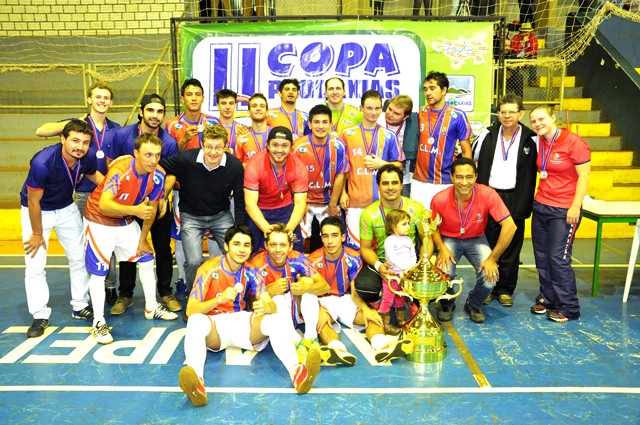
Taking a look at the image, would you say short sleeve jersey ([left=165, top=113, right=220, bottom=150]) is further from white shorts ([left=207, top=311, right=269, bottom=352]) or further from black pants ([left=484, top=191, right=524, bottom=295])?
black pants ([left=484, top=191, right=524, bottom=295])

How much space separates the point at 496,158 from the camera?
6.57m

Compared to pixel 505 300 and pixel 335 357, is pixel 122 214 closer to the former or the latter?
pixel 335 357

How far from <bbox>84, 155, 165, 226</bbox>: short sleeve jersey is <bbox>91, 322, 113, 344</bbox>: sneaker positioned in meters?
0.97

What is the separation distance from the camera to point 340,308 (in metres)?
5.89

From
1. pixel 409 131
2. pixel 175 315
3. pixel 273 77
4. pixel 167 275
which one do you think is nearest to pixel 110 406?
pixel 175 315

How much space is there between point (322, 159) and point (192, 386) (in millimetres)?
2930

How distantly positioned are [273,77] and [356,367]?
498cm

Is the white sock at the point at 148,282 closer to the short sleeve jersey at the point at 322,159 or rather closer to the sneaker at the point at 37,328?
the sneaker at the point at 37,328

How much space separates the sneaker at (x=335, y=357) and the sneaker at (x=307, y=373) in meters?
0.39

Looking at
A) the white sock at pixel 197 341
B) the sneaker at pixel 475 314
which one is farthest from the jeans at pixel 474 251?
the white sock at pixel 197 341

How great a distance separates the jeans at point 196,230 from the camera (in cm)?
633

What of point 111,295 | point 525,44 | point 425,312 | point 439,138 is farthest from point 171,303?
point 525,44

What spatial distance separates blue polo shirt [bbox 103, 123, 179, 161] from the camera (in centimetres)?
641

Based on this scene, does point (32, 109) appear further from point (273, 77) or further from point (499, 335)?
point (499, 335)
